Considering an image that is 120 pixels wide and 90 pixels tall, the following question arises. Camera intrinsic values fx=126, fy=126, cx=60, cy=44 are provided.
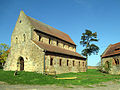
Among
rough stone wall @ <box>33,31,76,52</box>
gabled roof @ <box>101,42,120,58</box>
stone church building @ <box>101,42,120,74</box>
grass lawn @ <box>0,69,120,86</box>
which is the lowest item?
grass lawn @ <box>0,69,120,86</box>

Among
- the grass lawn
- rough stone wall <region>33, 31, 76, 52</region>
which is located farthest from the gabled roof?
the grass lawn

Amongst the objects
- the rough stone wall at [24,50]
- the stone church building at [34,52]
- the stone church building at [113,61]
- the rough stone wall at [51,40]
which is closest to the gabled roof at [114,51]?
the stone church building at [113,61]

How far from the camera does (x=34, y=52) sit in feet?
75.2

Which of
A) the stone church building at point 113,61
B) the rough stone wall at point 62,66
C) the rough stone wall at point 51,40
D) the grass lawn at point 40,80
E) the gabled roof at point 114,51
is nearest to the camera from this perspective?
the grass lawn at point 40,80

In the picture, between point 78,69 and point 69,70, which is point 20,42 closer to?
point 69,70

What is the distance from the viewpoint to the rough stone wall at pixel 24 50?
22344 mm

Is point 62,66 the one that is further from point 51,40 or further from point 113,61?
point 113,61

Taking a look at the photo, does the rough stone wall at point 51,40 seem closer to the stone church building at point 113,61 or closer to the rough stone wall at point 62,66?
the rough stone wall at point 62,66

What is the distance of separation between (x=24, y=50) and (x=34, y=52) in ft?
9.54

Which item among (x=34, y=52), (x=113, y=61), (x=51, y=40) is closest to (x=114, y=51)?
(x=113, y=61)

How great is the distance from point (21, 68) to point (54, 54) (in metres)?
7.30

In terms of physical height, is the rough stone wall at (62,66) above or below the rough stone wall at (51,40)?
below

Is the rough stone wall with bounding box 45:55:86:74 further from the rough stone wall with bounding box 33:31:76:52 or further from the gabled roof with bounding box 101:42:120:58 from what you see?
the gabled roof with bounding box 101:42:120:58

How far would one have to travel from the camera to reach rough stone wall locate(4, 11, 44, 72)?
22.3 m
